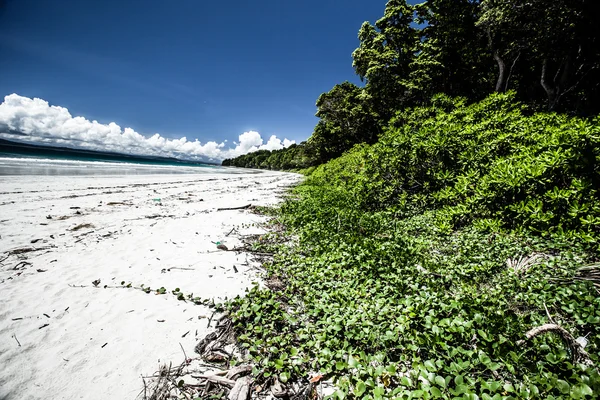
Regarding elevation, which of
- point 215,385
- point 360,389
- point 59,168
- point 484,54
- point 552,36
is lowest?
point 215,385

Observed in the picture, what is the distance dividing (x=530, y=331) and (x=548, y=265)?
1482 mm

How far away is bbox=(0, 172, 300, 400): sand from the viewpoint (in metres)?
2.38

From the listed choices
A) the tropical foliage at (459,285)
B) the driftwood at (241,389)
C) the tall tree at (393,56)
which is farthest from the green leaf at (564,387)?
the tall tree at (393,56)

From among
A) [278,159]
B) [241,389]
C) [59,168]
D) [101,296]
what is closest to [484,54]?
[241,389]

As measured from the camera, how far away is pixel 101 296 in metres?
3.61

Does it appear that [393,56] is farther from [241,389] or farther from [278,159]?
[278,159]

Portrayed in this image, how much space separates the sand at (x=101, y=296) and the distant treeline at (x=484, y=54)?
33.4 feet

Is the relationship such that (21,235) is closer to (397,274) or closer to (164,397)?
(164,397)

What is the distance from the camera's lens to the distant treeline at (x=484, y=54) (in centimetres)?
1059

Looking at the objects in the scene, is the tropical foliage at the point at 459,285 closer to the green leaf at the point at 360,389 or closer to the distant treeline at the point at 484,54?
the green leaf at the point at 360,389

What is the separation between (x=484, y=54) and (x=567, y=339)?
66.3 ft

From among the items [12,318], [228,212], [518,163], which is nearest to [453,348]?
[518,163]

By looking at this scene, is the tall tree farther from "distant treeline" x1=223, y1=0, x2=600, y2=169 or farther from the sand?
the sand

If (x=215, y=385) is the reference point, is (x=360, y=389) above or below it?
above
